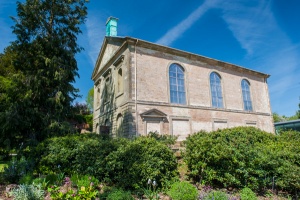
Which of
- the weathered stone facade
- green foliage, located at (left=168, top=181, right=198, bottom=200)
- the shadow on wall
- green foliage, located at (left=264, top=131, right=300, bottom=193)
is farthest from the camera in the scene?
the weathered stone facade

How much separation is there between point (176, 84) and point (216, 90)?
16.0 feet

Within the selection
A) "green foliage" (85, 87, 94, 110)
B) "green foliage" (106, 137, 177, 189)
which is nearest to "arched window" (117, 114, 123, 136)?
"green foliage" (106, 137, 177, 189)

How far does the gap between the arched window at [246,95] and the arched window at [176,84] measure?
28.0 ft

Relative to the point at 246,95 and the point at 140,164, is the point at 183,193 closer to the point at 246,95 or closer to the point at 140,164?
the point at 140,164

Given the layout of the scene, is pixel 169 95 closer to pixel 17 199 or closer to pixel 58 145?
pixel 58 145

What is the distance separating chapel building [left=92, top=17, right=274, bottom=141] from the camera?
49.0ft

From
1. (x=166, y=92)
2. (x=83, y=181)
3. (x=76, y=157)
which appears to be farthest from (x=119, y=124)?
(x=83, y=181)

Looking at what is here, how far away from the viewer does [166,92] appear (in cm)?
1620

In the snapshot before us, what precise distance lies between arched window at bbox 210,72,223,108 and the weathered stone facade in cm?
39

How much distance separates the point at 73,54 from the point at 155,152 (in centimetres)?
1044

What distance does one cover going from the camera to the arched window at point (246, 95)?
2160 cm

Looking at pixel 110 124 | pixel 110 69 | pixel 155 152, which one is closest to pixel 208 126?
pixel 110 124

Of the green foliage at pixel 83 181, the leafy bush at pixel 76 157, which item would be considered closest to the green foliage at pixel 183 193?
the green foliage at pixel 83 181

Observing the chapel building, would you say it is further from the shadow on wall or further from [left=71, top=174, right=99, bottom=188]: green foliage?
[left=71, top=174, right=99, bottom=188]: green foliage
